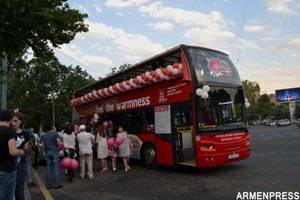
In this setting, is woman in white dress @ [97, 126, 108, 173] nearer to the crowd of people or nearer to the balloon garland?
the crowd of people

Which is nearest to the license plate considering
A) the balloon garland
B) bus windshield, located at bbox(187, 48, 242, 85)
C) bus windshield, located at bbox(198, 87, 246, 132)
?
bus windshield, located at bbox(198, 87, 246, 132)

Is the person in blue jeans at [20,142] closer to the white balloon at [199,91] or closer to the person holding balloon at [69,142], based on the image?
the person holding balloon at [69,142]

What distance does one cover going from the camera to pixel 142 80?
10617 mm

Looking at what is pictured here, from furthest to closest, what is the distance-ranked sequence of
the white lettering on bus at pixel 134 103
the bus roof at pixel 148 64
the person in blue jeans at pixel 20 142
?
the white lettering on bus at pixel 134 103 → the bus roof at pixel 148 64 → the person in blue jeans at pixel 20 142

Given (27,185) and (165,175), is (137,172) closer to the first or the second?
(165,175)

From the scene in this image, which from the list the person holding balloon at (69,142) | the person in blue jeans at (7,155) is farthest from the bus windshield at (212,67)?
the person in blue jeans at (7,155)

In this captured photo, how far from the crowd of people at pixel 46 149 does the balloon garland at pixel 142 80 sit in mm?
1390

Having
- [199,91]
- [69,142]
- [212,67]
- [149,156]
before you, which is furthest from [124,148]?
[212,67]

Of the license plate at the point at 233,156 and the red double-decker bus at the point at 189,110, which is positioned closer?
the red double-decker bus at the point at 189,110

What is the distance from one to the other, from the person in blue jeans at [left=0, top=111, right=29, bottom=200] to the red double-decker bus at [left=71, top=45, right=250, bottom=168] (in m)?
5.24

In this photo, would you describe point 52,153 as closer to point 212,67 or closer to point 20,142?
point 20,142

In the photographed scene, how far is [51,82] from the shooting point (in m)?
39.2

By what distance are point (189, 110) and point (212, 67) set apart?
1.49 meters

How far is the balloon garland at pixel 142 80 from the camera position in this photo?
365 inches
